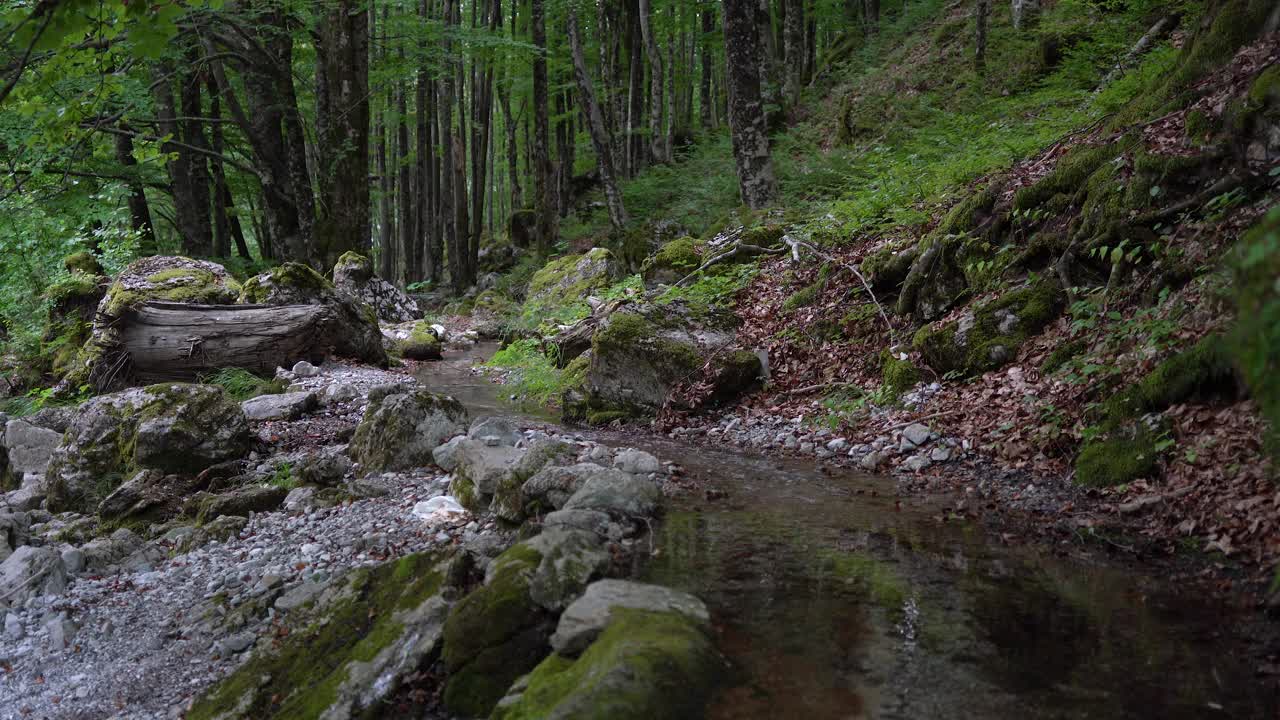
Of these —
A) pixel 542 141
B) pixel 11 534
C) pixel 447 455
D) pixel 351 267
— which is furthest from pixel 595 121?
pixel 11 534

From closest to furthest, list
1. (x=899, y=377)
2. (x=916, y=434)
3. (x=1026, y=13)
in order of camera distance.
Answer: (x=916, y=434) → (x=899, y=377) → (x=1026, y=13)

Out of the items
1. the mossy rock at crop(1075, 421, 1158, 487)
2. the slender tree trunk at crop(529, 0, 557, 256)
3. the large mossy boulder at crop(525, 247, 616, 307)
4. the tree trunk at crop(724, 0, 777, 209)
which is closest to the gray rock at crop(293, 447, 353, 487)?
the mossy rock at crop(1075, 421, 1158, 487)

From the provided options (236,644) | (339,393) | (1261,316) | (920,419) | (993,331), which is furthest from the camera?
(339,393)

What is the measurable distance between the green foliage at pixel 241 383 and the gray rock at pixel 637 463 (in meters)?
6.16

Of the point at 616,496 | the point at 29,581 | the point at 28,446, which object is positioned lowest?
the point at 28,446

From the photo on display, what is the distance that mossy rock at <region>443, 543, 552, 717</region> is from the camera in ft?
9.99

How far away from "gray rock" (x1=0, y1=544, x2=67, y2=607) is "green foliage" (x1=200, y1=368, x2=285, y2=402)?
4588 millimetres

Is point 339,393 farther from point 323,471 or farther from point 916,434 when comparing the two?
point 916,434

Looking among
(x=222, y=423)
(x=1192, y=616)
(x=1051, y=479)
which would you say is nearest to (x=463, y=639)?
(x=1192, y=616)

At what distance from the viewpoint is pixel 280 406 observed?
915 cm

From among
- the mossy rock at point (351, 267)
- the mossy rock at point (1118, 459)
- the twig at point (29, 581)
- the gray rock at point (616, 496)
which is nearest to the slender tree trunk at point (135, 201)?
the mossy rock at point (351, 267)

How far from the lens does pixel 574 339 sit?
419 inches

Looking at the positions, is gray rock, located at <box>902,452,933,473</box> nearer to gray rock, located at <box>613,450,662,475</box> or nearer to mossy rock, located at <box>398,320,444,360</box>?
gray rock, located at <box>613,450,662,475</box>

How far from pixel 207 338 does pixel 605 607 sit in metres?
9.67
